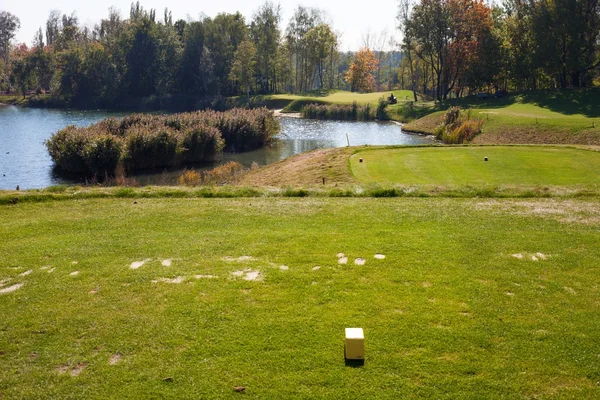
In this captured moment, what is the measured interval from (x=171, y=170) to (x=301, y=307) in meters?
29.8

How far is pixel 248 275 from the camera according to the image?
28.1 ft

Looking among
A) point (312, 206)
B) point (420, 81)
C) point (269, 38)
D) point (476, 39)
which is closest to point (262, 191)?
point (312, 206)

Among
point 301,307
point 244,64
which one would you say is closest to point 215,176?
point 301,307

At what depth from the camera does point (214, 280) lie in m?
8.36

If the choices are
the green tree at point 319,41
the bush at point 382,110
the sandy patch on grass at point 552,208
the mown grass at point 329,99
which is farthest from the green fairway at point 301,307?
the green tree at point 319,41

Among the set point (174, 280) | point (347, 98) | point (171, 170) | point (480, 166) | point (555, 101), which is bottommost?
point (171, 170)

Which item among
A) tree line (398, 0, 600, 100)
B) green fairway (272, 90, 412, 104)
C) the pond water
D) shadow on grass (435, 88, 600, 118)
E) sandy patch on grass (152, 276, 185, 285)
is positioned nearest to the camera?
sandy patch on grass (152, 276, 185, 285)

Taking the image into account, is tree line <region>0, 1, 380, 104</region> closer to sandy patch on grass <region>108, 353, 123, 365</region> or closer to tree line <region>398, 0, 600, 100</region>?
tree line <region>398, 0, 600, 100</region>

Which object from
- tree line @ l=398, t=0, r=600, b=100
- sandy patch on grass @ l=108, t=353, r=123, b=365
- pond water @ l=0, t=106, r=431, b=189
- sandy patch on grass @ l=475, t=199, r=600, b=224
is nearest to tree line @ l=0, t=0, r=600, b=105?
tree line @ l=398, t=0, r=600, b=100

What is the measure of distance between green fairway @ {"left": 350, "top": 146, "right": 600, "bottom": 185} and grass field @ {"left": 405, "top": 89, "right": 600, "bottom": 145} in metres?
14.3

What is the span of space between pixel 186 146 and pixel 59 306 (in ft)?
100

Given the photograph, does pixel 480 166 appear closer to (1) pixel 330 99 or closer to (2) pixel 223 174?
(2) pixel 223 174

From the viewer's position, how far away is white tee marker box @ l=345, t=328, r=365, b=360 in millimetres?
5844

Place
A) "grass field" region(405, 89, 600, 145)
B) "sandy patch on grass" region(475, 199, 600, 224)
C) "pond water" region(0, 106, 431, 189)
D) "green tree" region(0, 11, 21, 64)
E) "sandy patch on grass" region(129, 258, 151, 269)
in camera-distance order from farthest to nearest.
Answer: "green tree" region(0, 11, 21, 64)
"grass field" region(405, 89, 600, 145)
"pond water" region(0, 106, 431, 189)
"sandy patch on grass" region(475, 199, 600, 224)
"sandy patch on grass" region(129, 258, 151, 269)
